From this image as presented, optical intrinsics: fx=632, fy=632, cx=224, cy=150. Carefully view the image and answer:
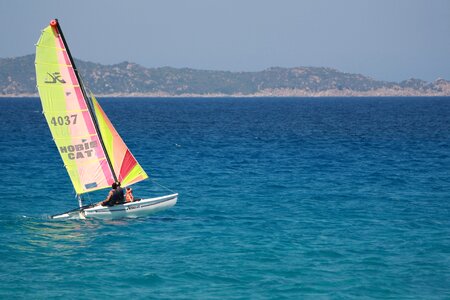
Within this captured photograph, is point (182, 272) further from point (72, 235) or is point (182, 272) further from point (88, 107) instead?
point (88, 107)

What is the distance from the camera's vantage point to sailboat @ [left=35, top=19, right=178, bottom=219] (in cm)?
3116

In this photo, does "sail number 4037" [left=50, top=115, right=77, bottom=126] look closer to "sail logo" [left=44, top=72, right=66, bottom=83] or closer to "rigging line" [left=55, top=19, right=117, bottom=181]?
"rigging line" [left=55, top=19, right=117, bottom=181]

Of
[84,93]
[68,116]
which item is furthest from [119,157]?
[84,93]

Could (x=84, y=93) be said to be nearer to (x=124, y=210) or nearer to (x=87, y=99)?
(x=87, y=99)

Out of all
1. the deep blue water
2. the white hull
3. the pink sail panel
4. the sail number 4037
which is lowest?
the deep blue water

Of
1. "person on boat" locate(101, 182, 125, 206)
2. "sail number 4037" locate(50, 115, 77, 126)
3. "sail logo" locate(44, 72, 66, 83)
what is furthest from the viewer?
"person on boat" locate(101, 182, 125, 206)

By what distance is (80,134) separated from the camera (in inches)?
1303

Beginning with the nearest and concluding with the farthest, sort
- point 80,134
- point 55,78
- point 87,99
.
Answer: point 55,78 → point 87,99 → point 80,134

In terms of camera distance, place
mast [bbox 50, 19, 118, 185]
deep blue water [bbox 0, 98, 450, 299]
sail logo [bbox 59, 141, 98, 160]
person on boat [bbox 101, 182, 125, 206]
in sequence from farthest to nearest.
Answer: sail logo [bbox 59, 141, 98, 160]
person on boat [bbox 101, 182, 125, 206]
mast [bbox 50, 19, 118, 185]
deep blue water [bbox 0, 98, 450, 299]

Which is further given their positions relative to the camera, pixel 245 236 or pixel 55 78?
pixel 55 78

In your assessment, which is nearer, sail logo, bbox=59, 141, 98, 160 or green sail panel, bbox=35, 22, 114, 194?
green sail panel, bbox=35, 22, 114, 194

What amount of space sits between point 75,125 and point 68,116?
2.11 feet

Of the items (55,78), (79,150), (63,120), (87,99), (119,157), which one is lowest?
(119,157)

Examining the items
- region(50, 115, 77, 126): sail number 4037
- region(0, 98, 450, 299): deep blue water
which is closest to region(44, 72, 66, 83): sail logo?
region(50, 115, 77, 126): sail number 4037
